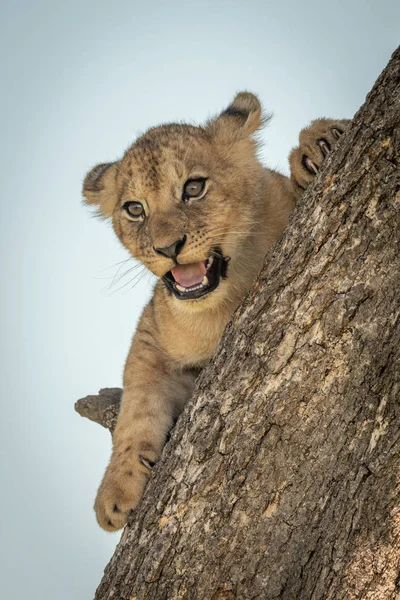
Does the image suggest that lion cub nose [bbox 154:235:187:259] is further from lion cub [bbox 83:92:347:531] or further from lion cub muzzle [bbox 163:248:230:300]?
lion cub muzzle [bbox 163:248:230:300]

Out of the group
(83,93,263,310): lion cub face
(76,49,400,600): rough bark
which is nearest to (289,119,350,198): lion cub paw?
(83,93,263,310): lion cub face

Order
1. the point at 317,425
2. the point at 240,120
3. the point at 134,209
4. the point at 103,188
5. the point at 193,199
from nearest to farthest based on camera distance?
the point at 317,425, the point at 193,199, the point at 134,209, the point at 240,120, the point at 103,188

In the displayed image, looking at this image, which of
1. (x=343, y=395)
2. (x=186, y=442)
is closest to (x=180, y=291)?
(x=186, y=442)

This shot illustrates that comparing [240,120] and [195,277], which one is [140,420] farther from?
[240,120]

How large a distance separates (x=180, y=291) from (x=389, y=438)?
1.68 m

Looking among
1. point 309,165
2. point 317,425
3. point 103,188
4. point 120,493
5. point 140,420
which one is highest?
point 103,188

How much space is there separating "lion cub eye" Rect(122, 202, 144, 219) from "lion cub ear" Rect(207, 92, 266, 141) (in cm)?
72

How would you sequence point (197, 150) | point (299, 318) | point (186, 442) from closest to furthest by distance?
point (299, 318) < point (186, 442) < point (197, 150)

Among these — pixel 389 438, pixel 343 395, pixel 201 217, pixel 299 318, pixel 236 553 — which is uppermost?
pixel 201 217

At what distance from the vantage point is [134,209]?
441 cm

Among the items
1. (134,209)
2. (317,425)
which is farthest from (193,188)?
(317,425)

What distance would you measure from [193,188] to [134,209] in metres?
0.43

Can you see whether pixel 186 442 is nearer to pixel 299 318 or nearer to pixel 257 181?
pixel 299 318

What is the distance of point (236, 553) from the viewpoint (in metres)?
2.70
